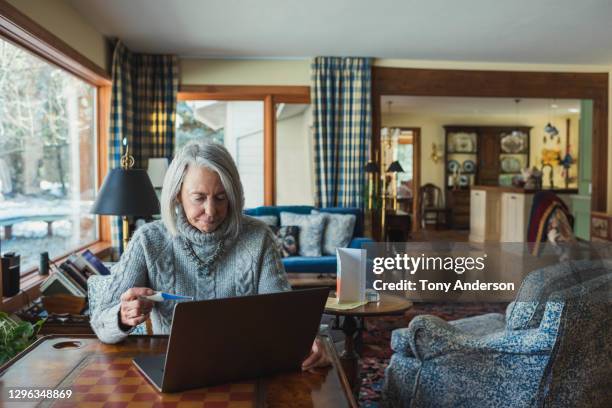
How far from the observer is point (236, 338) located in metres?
1.17

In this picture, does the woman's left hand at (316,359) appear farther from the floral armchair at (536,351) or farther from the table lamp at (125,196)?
the table lamp at (125,196)

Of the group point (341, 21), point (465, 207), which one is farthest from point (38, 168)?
point (465, 207)

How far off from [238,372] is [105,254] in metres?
4.40

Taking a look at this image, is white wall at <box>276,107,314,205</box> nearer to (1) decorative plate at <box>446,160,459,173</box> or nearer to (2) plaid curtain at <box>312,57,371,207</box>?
(2) plaid curtain at <box>312,57,371,207</box>

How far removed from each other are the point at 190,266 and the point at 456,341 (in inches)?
49.6

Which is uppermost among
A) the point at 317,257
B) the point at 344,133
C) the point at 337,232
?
the point at 344,133

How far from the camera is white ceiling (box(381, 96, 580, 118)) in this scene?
32.7 ft

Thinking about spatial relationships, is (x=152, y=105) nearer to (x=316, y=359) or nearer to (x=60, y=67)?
(x=60, y=67)

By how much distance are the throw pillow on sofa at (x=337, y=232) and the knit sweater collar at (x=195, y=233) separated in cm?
398

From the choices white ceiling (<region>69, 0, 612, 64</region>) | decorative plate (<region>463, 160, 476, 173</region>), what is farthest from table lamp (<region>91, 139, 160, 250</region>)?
decorative plate (<region>463, 160, 476, 173</region>)

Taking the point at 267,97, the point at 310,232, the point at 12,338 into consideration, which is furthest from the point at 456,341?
the point at 267,97

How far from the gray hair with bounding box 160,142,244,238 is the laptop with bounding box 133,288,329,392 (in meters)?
0.51

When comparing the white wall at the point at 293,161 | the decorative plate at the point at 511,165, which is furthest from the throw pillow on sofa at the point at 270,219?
the decorative plate at the point at 511,165

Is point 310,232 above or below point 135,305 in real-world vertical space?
below
